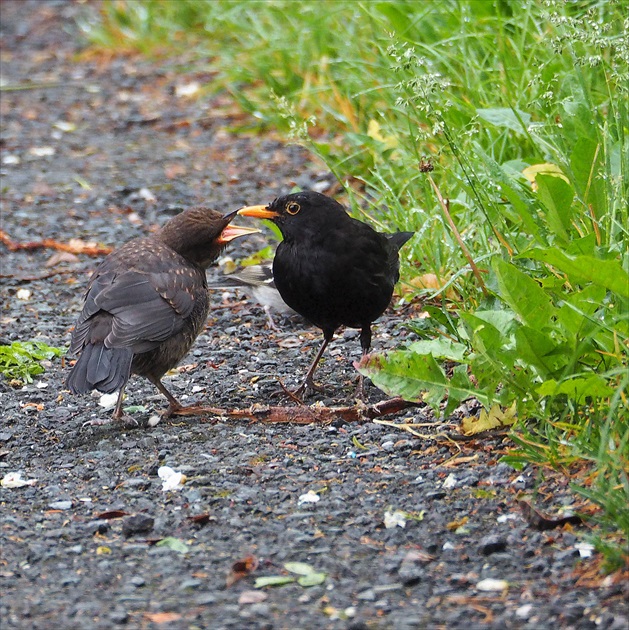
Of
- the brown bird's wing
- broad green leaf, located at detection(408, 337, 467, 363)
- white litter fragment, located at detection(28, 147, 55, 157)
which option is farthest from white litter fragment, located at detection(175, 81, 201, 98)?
broad green leaf, located at detection(408, 337, 467, 363)

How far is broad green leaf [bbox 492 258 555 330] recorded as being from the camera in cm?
430

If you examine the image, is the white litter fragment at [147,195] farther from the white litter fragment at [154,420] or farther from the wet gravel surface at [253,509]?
the white litter fragment at [154,420]

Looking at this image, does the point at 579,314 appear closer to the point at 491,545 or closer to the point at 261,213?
the point at 491,545

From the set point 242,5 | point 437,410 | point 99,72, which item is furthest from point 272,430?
point 99,72

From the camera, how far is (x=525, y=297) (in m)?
4.33

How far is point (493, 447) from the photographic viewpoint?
14.8ft

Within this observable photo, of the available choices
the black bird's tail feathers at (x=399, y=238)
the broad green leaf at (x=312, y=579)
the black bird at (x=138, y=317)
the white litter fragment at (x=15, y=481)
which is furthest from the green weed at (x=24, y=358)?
the broad green leaf at (x=312, y=579)

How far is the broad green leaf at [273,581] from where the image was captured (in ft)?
11.7

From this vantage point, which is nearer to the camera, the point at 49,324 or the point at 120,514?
the point at 120,514

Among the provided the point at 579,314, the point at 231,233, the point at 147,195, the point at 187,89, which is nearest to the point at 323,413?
the point at 579,314

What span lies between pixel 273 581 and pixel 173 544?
49 cm

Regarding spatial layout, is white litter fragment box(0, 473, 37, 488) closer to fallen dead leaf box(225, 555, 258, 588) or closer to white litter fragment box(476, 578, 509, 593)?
fallen dead leaf box(225, 555, 258, 588)

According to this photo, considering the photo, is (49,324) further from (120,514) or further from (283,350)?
(120,514)

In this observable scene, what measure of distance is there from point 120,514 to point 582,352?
1.85 meters
